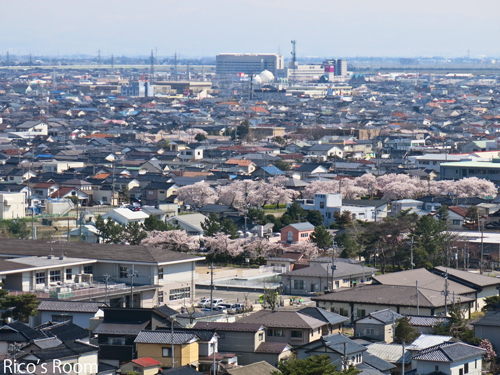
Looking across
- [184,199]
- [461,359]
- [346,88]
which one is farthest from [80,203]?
[346,88]

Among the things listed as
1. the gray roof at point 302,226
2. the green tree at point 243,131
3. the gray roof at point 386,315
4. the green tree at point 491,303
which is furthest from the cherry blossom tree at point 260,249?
the green tree at point 243,131

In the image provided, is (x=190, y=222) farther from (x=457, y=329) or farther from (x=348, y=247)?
(x=457, y=329)

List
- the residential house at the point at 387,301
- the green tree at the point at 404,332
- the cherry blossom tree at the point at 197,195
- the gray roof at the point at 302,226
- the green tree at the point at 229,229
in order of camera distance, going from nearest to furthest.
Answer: the green tree at the point at 404,332 < the residential house at the point at 387,301 < the green tree at the point at 229,229 < the gray roof at the point at 302,226 < the cherry blossom tree at the point at 197,195

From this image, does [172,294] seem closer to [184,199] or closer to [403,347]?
[403,347]

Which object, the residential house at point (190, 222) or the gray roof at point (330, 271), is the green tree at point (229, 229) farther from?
the gray roof at point (330, 271)

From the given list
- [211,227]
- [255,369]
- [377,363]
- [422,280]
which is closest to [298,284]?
[422,280]

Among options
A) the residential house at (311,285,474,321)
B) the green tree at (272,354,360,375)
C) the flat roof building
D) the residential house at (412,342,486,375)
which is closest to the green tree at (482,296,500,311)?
the residential house at (311,285,474,321)
